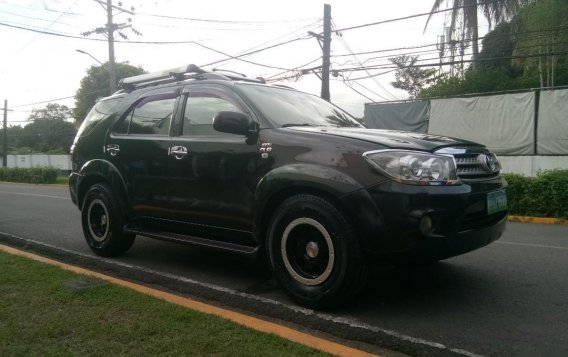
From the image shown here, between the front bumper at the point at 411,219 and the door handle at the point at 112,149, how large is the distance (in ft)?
9.26

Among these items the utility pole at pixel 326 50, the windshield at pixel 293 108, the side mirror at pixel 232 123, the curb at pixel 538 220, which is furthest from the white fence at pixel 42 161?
the side mirror at pixel 232 123

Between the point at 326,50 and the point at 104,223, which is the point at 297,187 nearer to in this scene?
the point at 104,223

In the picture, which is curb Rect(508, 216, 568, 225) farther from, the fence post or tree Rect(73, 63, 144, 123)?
tree Rect(73, 63, 144, 123)

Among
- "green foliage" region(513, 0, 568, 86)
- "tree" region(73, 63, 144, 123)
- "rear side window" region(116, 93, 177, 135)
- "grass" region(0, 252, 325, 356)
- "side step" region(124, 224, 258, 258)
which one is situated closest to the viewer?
"grass" region(0, 252, 325, 356)

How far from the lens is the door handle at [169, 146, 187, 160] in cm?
442

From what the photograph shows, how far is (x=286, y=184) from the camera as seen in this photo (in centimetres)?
364

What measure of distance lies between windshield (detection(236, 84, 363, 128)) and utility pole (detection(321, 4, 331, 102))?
43.4ft

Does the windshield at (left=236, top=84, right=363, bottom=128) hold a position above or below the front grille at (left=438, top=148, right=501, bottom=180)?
above

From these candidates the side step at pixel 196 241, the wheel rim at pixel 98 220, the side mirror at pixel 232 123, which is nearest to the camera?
the side mirror at pixel 232 123

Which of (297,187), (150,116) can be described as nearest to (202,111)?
(150,116)

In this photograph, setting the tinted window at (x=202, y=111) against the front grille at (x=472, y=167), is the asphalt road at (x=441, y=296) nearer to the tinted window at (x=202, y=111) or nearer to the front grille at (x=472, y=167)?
the front grille at (x=472, y=167)

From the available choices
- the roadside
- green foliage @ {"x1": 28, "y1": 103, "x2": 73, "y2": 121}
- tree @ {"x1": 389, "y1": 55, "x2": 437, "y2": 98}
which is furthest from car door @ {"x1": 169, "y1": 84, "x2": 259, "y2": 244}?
green foliage @ {"x1": 28, "y1": 103, "x2": 73, "y2": 121}

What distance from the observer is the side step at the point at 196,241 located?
3999 mm

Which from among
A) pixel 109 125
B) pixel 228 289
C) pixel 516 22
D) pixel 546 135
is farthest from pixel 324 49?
pixel 228 289
